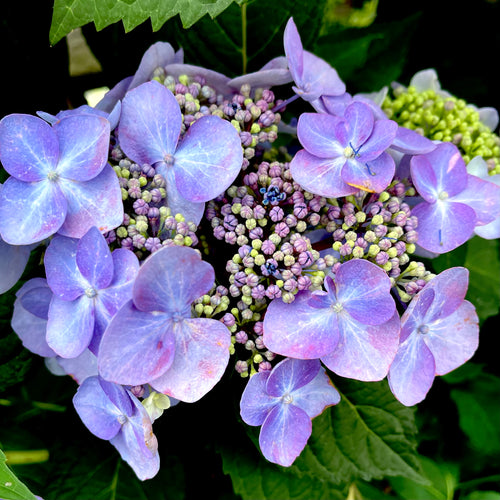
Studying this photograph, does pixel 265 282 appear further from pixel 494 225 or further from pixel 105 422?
pixel 494 225

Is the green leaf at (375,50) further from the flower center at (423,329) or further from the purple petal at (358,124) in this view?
the flower center at (423,329)

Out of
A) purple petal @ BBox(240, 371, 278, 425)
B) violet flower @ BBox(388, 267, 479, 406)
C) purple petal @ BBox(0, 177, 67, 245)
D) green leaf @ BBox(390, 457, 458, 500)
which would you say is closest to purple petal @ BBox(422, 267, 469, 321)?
violet flower @ BBox(388, 267, 479, 406)

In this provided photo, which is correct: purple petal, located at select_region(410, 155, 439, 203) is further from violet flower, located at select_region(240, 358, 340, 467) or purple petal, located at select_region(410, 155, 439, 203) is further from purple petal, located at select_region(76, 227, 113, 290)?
purple petal, located at select_region(76, 227, 113, 290)

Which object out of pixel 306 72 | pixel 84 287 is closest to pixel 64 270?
pixel 84 287

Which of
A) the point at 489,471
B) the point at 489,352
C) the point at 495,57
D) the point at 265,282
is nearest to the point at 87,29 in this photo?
the point at 265,282

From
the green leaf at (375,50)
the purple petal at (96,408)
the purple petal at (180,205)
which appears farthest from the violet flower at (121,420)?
the green leaf at (375,50)

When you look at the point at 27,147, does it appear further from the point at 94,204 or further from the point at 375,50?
the point at 375,50

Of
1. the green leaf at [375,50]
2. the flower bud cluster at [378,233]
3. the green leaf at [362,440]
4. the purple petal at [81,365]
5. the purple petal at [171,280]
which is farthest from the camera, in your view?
the green leaf at [375,50]
